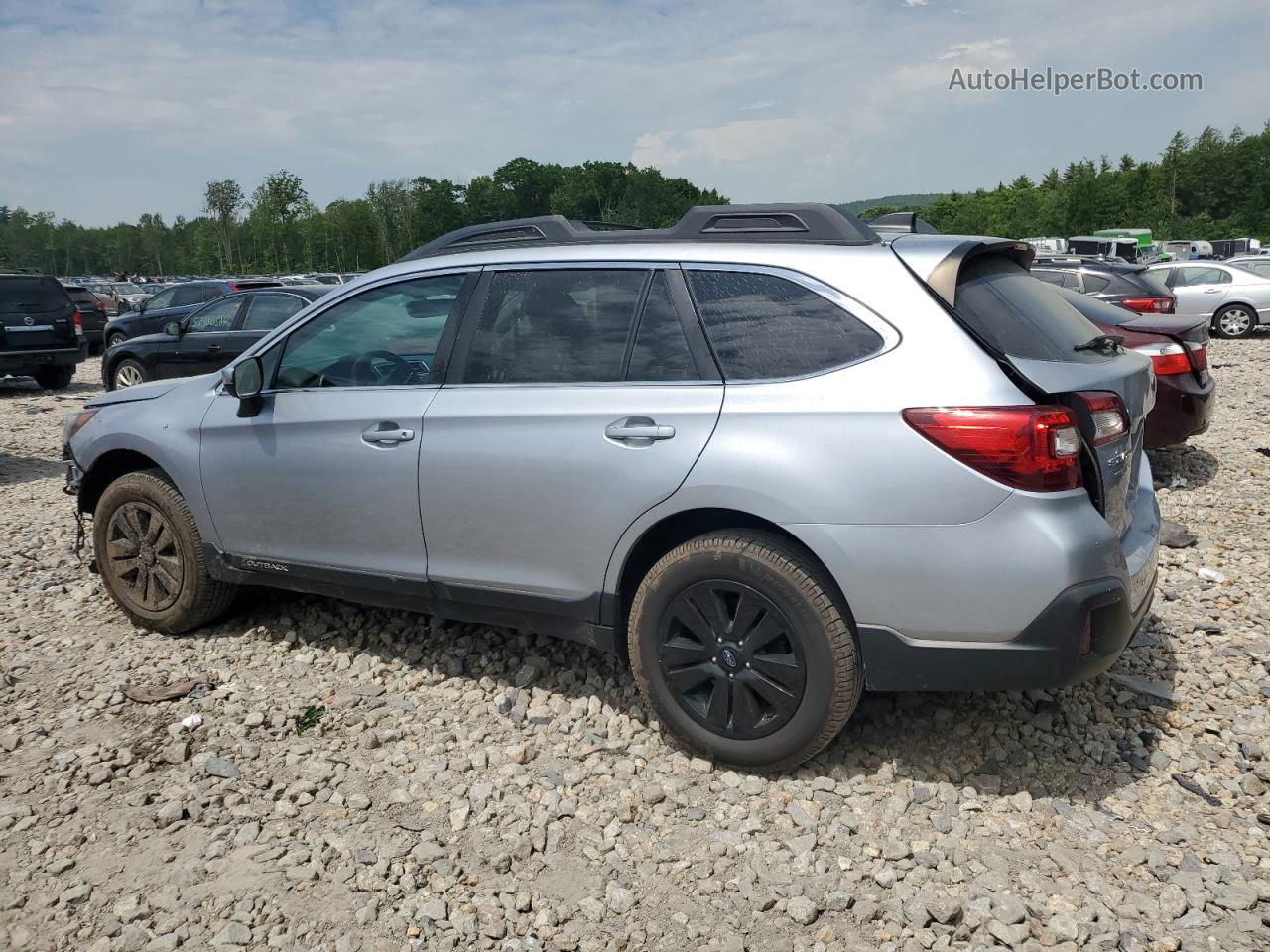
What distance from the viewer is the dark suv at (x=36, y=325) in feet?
48.9

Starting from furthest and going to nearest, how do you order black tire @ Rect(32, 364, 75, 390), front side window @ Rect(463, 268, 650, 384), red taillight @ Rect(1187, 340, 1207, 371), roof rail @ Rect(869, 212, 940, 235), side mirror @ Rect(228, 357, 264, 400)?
black tire @ Rect(32, 364, 75, 390)
red taillight @ Rect(1187, 340, 1207, 371)
side mirror @ Rect(228, 357, 264, 400)
roof rail @ Rect(869, 212, 940, 235)
front side window @ Rect(463, 268, 650, 384)

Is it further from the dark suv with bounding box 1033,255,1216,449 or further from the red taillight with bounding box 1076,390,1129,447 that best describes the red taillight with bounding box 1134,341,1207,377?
the red taillight with bounding box 1076,390,1129,447

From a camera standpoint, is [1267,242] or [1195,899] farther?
[1267,242]

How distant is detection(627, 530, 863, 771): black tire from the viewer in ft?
10.4

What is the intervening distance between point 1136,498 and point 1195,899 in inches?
54.3

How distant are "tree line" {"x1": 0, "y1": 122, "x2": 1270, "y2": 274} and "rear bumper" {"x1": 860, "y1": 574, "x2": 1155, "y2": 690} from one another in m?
38.4

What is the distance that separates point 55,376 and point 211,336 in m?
5.40

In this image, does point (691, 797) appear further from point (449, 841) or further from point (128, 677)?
point (128, 677)

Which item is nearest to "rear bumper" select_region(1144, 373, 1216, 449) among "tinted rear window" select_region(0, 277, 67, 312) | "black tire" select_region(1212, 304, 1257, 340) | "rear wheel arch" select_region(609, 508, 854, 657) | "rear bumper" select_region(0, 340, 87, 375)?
"rear wheel arch" select_region(609, 508, 854, 657)

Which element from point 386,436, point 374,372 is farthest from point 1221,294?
point 386,436

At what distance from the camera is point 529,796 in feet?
11.2

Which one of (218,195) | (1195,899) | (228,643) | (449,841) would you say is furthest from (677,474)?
(218,195)

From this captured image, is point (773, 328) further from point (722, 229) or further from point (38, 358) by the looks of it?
point (38, 358)

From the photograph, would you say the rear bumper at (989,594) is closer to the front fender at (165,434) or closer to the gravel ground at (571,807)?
the gravel ground at (571,807)
